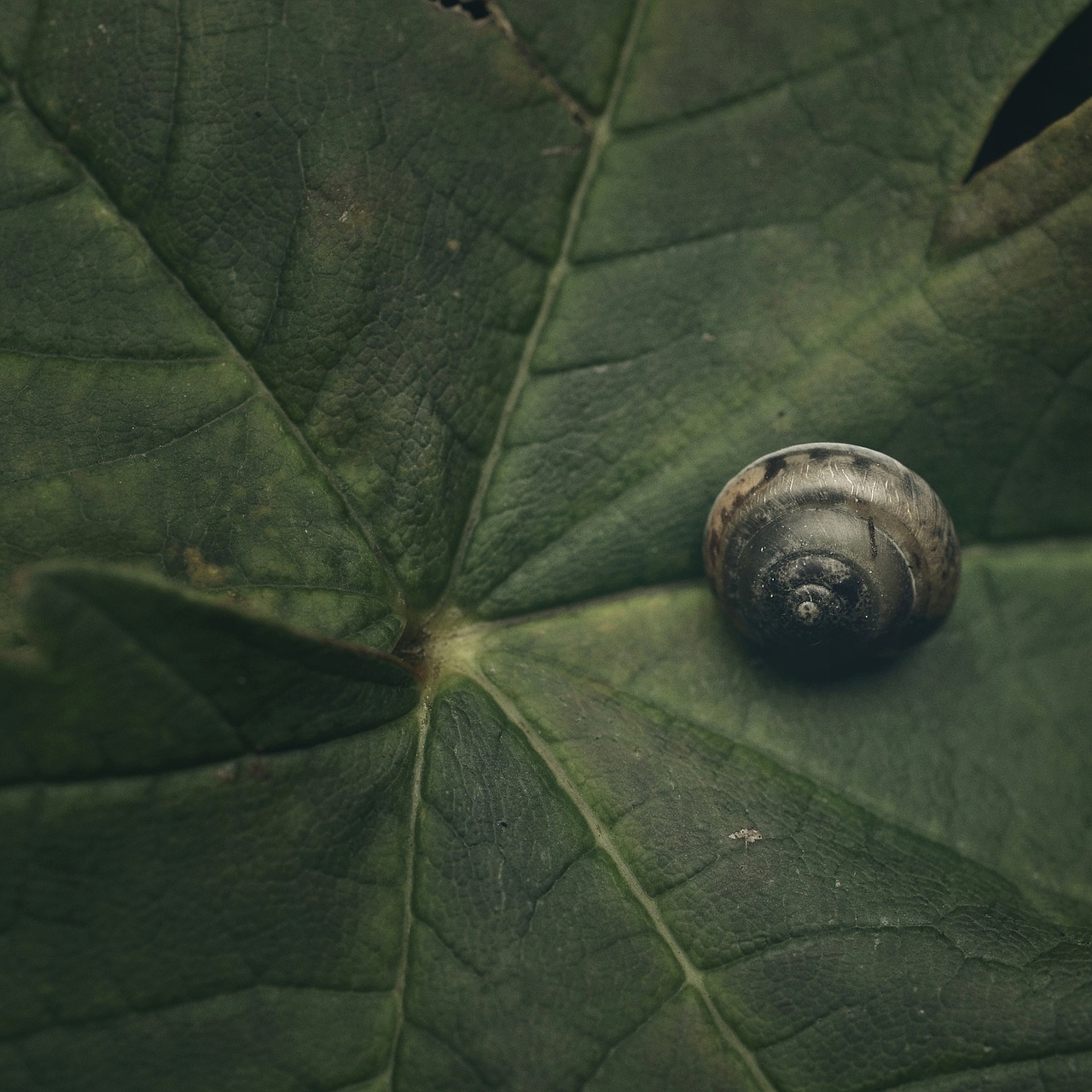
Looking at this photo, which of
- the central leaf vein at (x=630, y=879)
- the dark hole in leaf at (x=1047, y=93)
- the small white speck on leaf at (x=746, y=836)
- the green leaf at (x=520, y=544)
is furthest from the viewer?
the dark hole in leaf at (x=1047, y=93)

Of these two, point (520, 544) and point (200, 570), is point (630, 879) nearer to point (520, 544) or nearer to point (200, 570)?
point (520, 544)

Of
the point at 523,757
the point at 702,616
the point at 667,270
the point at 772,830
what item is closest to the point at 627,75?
the point at 667,270

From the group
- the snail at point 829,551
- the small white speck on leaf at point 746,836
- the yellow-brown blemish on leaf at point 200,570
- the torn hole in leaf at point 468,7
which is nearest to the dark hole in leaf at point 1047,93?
the snail at point 829,551

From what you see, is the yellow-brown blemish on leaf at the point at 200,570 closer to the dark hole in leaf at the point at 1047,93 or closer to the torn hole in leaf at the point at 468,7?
the torn hole in leaf at the point at 468,7

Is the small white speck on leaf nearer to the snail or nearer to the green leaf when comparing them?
the green leaf

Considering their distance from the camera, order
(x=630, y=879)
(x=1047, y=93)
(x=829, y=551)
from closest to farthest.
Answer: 1. (x=630, y=879)
2. (x=829, y=551)
3. (x=1047, y=93)

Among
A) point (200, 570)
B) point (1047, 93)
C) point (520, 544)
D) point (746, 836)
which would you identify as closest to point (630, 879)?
point (746, 836)
